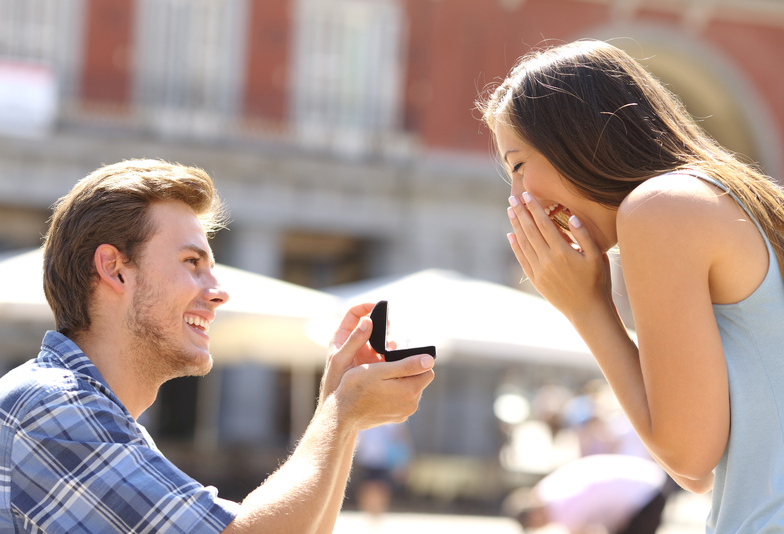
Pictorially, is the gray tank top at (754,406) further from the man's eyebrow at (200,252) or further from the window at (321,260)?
the window at (321,260)

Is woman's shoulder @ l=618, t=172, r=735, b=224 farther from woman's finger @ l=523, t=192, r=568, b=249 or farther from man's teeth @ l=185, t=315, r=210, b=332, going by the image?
man's teeth @ l=185, t=315, r=210, b=332

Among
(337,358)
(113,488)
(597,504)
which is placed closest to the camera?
(113,488)

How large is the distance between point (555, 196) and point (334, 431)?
69 cm

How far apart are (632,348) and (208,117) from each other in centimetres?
1572

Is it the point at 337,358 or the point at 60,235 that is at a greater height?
the point at 60,235

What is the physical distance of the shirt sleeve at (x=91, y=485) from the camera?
1.90 meters

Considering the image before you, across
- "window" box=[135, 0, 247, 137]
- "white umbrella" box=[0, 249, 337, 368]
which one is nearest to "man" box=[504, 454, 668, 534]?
"white umbrella" box=[0, 249, 337, 368]

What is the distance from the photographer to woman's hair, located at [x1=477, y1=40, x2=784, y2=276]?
209 centimetres

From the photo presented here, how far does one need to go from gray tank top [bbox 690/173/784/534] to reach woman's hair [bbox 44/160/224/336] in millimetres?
1299

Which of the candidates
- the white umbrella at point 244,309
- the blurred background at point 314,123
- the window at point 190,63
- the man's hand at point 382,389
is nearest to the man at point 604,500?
the white umbrella at point 244,309

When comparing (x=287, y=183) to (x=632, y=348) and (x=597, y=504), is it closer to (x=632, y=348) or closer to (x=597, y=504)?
(x=597, y=504)

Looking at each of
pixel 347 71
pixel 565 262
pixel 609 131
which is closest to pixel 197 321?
pixel 565 262

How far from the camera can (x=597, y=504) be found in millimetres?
5621

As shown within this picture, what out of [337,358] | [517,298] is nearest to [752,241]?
[337,358]
